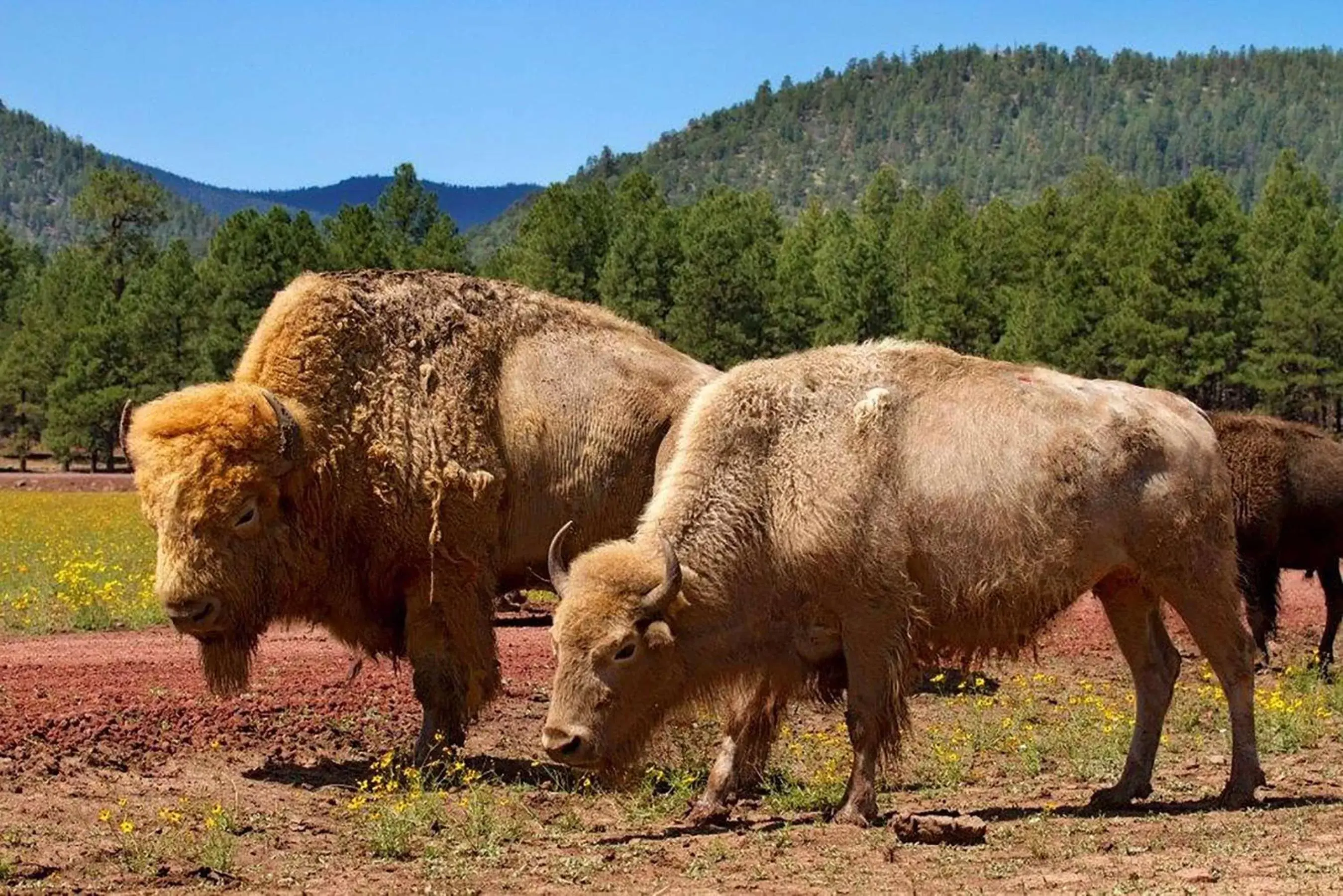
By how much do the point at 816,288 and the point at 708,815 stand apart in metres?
63.0

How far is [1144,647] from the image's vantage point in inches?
381

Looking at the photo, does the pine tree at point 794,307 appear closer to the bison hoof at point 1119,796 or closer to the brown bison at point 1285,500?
the brown bison at point 1285,500

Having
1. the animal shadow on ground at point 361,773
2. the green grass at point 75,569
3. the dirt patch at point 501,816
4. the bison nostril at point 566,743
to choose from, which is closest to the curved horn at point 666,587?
the bison nostril at point 566,743

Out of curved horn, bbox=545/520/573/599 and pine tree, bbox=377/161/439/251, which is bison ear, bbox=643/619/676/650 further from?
pine tree, bbox=377/161/439/251

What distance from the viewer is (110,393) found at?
6488 cm

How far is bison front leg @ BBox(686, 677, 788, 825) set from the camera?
8.83 metres

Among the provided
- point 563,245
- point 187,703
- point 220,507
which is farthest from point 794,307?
point 220,507

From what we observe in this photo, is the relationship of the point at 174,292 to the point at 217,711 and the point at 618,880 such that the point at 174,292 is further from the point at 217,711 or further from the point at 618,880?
the point at 618,880

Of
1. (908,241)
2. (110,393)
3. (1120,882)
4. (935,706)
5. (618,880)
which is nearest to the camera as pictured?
(1120,882)

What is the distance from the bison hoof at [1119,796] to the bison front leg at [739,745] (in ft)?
5.92

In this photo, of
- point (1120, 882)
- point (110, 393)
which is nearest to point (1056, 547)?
point (1120, 882)

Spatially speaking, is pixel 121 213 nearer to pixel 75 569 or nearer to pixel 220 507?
pixel 75 569

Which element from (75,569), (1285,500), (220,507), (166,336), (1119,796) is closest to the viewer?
(1119,796)

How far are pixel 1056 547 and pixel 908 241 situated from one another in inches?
3010
